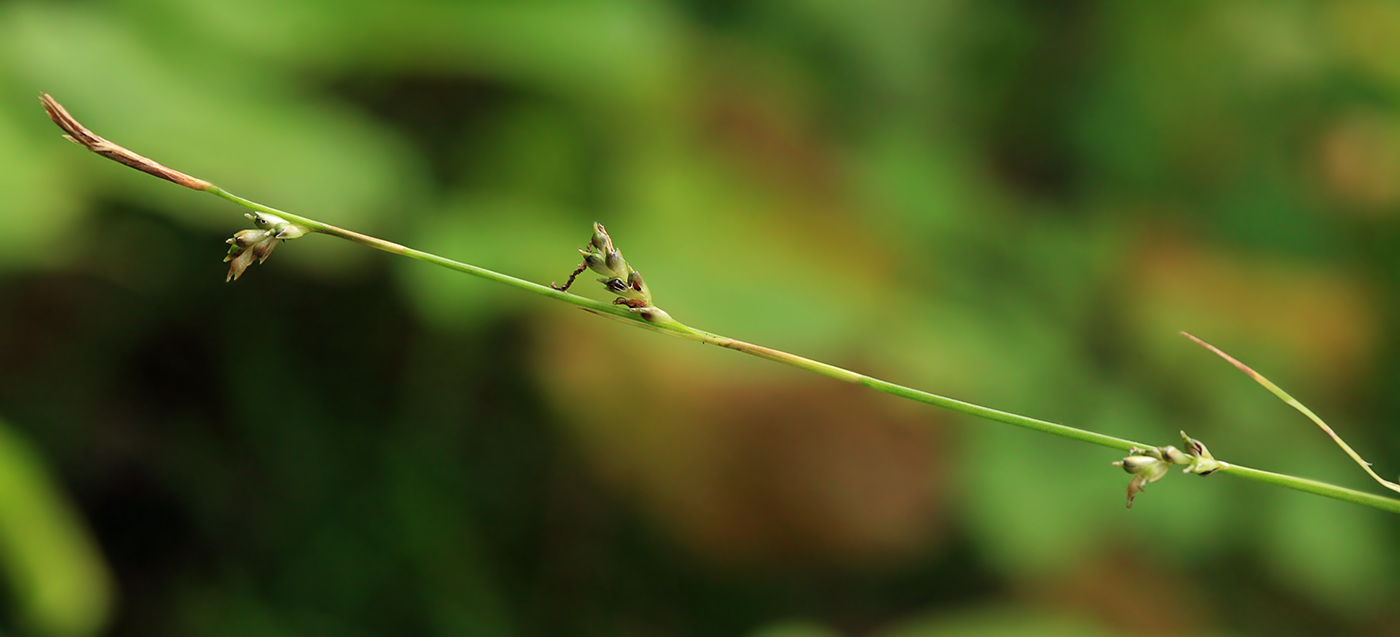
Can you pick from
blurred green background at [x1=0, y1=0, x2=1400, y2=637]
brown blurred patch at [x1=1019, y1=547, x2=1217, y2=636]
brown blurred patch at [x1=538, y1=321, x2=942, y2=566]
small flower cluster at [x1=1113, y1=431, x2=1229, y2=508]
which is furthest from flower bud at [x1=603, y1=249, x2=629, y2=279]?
brown blurred patch at [x1=1019, y1=547, x2=1217, y2=636]

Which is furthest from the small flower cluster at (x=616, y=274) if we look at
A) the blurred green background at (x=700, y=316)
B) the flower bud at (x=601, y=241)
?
the blurred green background at (x=700, y=316)

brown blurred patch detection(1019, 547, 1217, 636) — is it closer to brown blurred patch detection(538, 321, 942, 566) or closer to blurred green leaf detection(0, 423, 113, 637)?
brown blurred patch detection(538, 321, 942, 566)

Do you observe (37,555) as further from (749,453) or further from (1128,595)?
(1128,595)

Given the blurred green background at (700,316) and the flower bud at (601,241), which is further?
the blurred green background at (700,316)

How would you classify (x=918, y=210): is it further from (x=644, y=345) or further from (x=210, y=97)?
(x=210, y=97)

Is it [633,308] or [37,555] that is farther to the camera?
[37,555]

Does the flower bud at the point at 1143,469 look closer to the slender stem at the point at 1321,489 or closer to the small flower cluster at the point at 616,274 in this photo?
the slender stem at the point at 1321,489

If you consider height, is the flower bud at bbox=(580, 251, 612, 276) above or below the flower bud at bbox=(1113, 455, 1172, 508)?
above

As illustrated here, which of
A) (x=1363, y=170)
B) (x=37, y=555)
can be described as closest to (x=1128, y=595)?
(x=1363, y=170)
